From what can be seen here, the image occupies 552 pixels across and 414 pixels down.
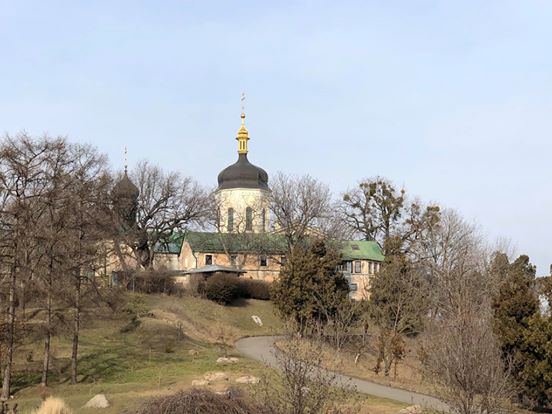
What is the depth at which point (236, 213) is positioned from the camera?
2576 inches

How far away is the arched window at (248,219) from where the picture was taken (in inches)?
2496

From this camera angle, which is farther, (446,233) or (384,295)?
(446,233)

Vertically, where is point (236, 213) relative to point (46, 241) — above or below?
above

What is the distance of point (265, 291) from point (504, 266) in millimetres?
16777

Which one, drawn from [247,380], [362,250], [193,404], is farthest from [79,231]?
[362,250]

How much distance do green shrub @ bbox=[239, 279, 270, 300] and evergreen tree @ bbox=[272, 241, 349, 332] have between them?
8.86m

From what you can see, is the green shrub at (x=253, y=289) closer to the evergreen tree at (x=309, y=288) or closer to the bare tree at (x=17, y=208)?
the evergreen tree at (x=309, y=288)

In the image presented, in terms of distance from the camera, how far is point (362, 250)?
64.2 m

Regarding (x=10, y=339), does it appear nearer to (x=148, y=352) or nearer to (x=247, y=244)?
(x=148, y=352)

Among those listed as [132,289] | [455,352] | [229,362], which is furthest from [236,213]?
[455,352]

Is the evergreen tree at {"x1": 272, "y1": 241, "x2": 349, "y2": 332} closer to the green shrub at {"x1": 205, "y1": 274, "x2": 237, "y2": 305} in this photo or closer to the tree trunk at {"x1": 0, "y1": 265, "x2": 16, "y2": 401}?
the green shrub at {"x1": 205, "y1": 274, "x2": 237, "y2": 305}

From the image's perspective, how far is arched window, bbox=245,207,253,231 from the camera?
63406 millimetres

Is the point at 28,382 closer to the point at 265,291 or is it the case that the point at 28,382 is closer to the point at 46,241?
the point at 46,241

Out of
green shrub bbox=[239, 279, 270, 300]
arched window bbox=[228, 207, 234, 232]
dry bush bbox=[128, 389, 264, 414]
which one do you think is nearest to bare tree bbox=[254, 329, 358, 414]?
dry bush bbox=[128, 389, 264, 414]
